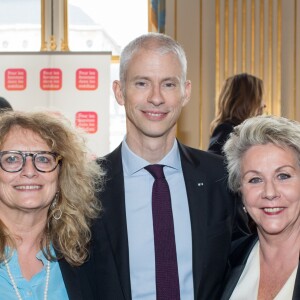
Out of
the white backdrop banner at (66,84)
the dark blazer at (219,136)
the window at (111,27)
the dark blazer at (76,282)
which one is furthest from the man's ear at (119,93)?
the window at (111,27)

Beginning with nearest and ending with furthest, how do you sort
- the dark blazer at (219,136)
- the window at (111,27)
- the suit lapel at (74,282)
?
the suit lapel at (74,282), the dark blazer at (219,136), the window at (111,27)

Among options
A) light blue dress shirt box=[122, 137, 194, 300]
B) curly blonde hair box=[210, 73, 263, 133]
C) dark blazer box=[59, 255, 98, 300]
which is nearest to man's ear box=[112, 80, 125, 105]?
light blue dress shirt box=[122, 137, 194, 300]

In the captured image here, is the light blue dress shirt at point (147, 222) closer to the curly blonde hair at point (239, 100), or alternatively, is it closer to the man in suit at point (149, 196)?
the man in suit at point (149, 196)

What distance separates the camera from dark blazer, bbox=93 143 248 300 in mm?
2402

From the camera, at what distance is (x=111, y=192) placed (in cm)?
254

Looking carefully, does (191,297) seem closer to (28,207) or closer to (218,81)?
Answer: (28,207)

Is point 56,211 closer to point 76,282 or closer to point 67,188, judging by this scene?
point 67,188

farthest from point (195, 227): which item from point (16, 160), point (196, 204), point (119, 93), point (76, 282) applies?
point (16, 160)

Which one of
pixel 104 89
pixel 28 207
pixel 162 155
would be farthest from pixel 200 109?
pixel 28 207

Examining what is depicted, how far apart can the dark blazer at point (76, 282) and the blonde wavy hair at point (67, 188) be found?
0.09 feet

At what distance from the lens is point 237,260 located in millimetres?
2473

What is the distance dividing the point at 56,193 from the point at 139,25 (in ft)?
18.8

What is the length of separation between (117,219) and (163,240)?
19 cm

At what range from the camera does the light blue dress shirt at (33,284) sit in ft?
6.91
